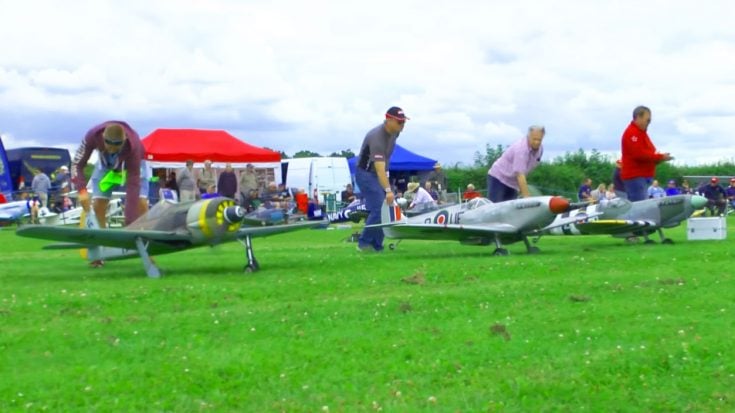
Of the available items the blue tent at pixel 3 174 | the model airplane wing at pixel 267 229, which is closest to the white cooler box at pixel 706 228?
the model airplane wing at pixel 267 229

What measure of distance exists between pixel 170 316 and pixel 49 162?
40670 millimetres

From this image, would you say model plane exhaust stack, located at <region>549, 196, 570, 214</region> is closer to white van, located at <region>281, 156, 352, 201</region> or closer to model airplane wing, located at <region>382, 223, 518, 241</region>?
model airplane wing, located at <region>382, 223, 518, 241</region>

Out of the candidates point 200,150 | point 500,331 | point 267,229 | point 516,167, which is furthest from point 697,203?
point 200,150

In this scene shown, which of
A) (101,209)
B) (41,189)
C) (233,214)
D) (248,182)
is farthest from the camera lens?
(248,182)

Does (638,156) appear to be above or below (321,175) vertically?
below

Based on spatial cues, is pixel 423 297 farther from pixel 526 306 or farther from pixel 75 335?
pixel 75 335

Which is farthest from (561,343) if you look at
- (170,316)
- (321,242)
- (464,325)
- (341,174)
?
(341,174)

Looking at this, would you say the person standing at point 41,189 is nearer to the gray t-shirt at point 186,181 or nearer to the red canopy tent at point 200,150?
the red canopy tent at point 200,150

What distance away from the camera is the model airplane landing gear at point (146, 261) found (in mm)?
10780

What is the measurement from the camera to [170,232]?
10930mm

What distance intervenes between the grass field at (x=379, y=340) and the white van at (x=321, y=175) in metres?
28.3

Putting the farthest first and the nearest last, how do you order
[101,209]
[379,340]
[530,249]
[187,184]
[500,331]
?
[187,184], [530,249], [101,209], [500,331], [379,340]

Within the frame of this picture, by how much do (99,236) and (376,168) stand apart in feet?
14.0

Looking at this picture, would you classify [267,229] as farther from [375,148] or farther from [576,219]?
[576,219]
